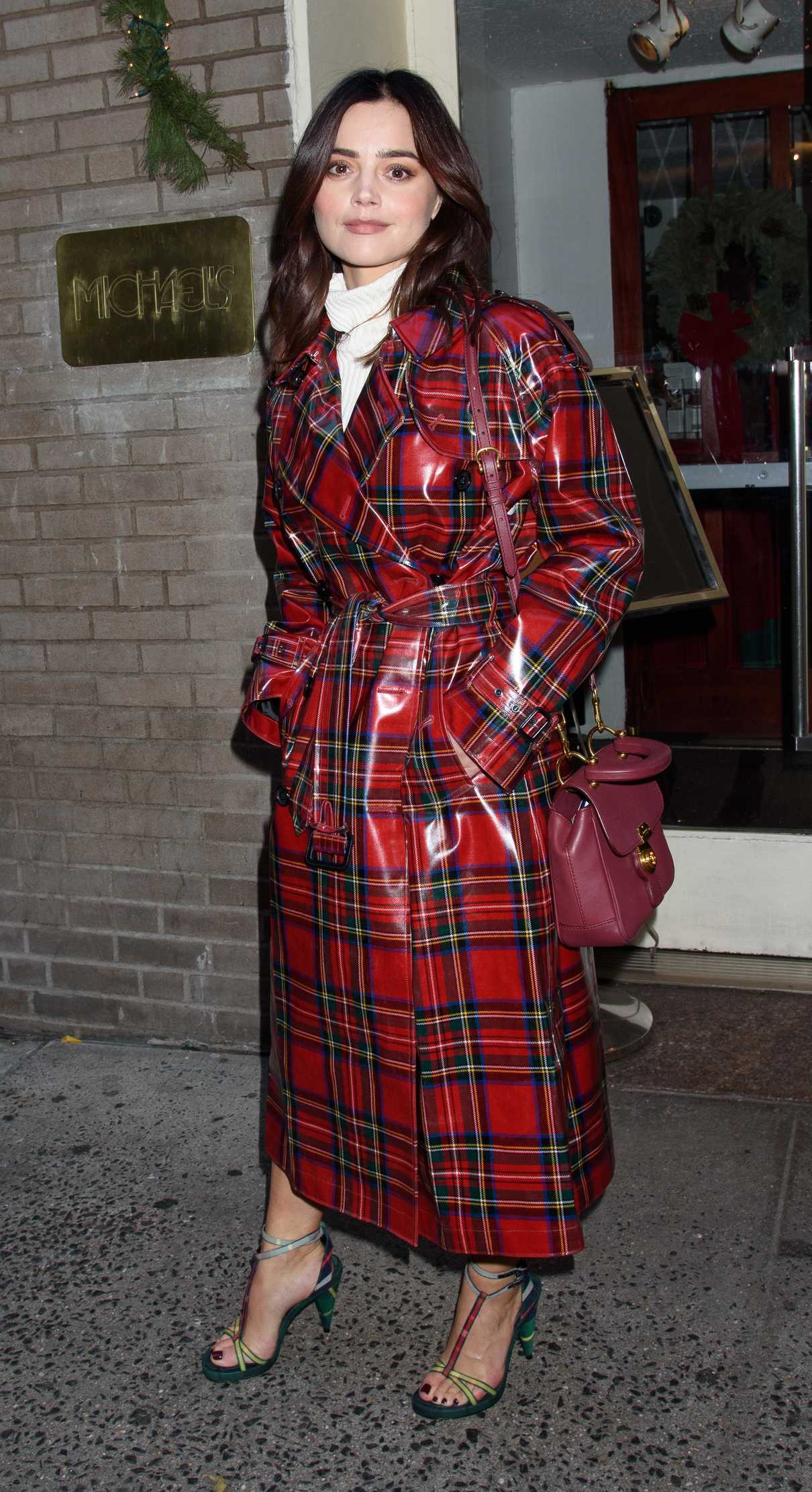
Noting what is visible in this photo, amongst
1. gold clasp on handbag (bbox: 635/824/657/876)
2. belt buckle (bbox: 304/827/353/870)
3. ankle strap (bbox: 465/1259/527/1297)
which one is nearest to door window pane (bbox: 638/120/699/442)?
gold clasp on handbag (bbox: 635/824/657/876)

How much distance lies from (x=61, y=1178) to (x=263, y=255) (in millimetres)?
2272

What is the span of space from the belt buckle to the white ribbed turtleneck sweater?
2.14 ft

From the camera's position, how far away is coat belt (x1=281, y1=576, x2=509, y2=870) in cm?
221

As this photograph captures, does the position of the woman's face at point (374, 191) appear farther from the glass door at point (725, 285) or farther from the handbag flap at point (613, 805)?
the glass door at point (725, 285)

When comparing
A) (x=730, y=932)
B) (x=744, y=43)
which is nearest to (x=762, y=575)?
(x=730, y=932)

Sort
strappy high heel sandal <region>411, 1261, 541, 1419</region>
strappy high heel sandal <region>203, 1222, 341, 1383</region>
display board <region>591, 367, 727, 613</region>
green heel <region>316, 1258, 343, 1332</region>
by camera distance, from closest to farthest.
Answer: strappy high heel sandal <region>411, 1261, 541, 1419</region>
strappy high heel sandal <region>203, 1222, 341, 1383</region>
green heel <region>316, 1258, 343, 1332</region>
display board <region>591, 367, 727, 613</region>

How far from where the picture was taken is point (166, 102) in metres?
3.45

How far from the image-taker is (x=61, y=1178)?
324cm

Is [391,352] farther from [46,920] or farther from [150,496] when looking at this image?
[46,920]

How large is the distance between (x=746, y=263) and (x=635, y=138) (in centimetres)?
46

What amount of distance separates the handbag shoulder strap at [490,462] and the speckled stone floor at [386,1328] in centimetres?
137

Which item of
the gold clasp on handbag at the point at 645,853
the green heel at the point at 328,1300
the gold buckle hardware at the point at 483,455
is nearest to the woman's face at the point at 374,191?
the gold buckle hardware at the point at 483,455

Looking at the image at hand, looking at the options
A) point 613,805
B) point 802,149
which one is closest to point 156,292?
point 802,149

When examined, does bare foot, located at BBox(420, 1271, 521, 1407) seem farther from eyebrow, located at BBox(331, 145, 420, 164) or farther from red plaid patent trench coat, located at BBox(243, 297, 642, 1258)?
eyebrow, located at BBox(331, 145, 420, 164)
